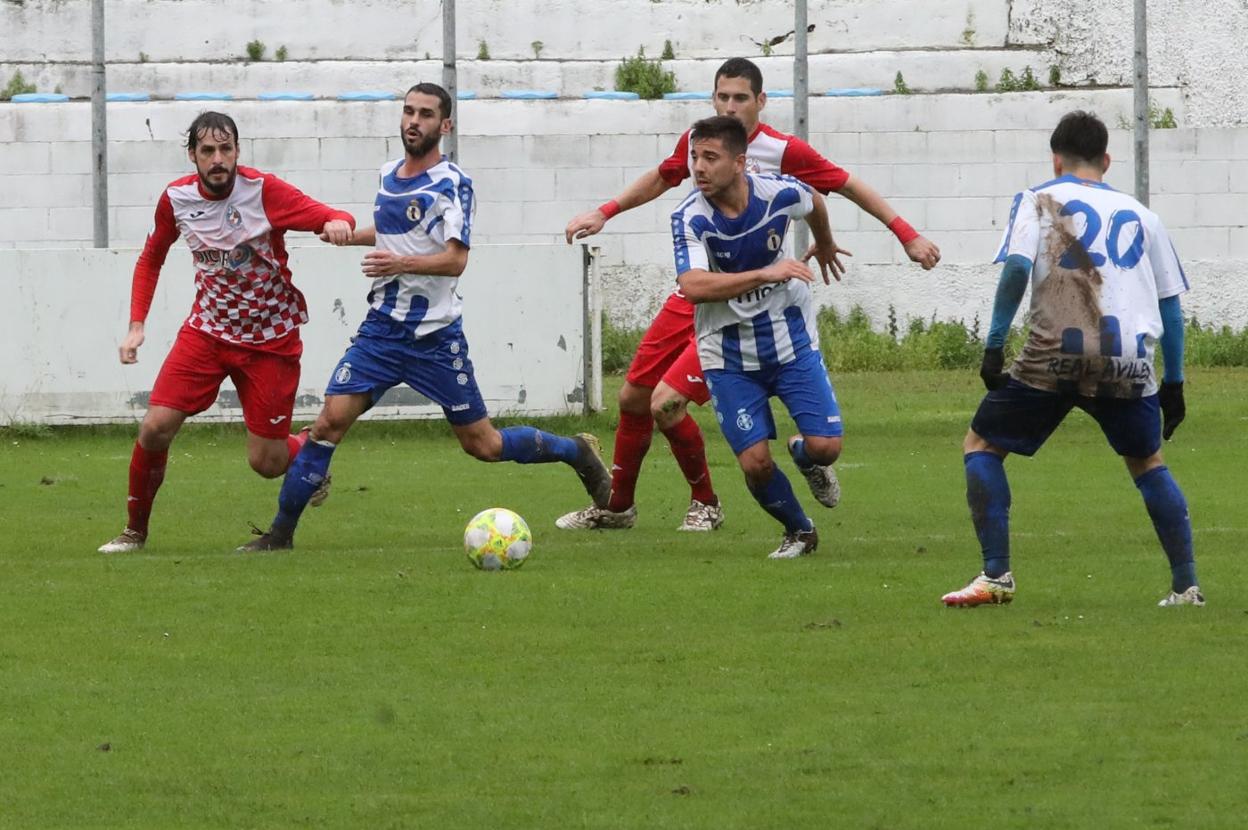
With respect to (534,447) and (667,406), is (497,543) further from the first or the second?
(667,406)

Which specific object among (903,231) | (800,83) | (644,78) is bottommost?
(903,231)

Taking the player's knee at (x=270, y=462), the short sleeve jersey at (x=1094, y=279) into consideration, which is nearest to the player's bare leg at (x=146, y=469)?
the player's knee at (x=270, y=462)

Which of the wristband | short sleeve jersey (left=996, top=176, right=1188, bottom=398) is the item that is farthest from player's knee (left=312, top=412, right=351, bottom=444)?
short sleeve jersey (left=996, top=176, right=1188, bottom=398)

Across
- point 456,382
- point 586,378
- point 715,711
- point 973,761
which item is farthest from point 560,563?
point 586,378

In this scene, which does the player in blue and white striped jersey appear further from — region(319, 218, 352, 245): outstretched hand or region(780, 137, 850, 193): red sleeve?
region(319, 218, 352, 245): outstretched hand

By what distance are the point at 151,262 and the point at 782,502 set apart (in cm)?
332

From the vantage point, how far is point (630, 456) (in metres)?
11.0

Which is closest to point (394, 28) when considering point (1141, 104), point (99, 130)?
point (99, 130)

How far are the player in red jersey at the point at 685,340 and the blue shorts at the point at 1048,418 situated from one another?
147 cm

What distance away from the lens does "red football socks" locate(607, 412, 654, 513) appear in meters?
11.0

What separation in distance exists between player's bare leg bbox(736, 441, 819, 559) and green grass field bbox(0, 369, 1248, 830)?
6.5 inches

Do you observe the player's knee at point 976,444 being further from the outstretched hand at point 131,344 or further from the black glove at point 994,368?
the outstretched hand at point 131,344

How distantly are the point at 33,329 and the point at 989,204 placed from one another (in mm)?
12172

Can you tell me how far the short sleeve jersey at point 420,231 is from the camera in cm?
959
